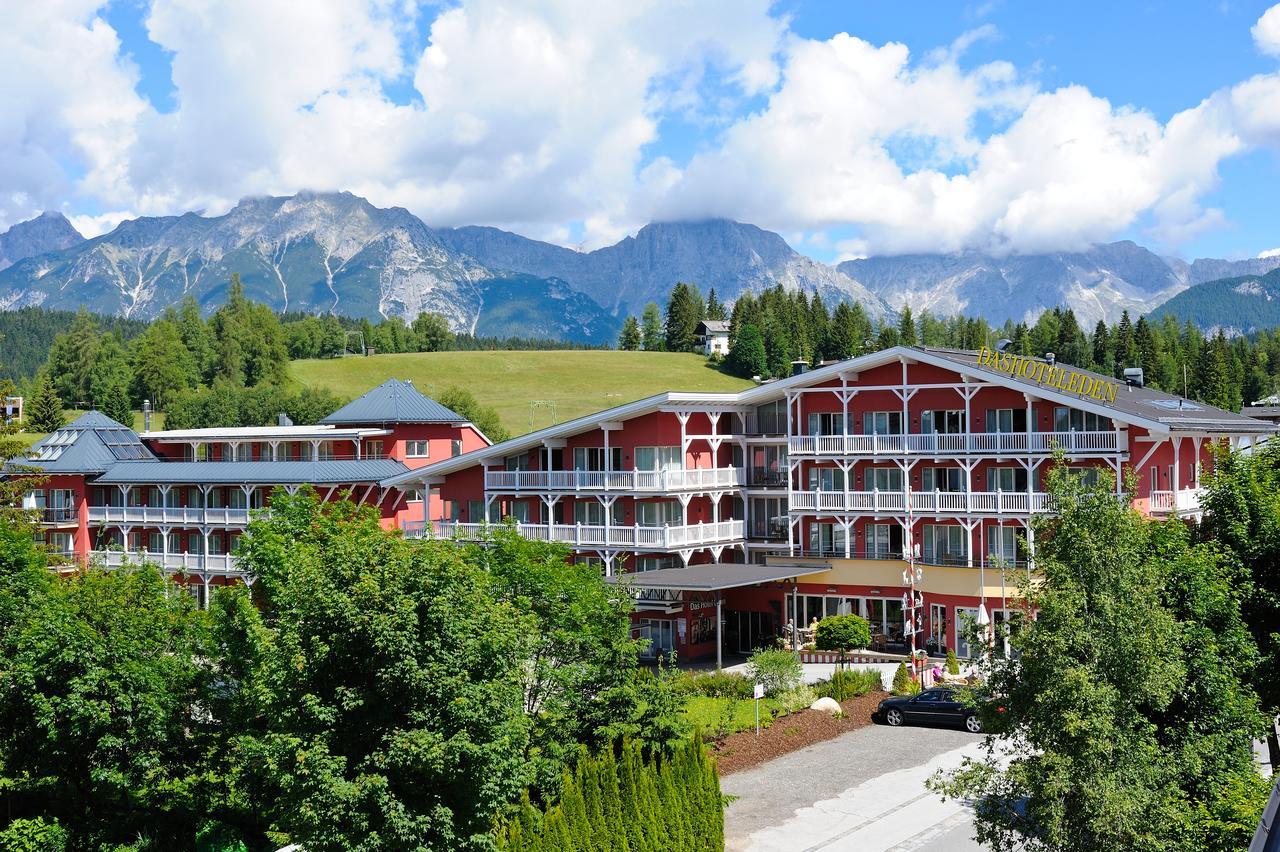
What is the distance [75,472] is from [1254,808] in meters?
66.8

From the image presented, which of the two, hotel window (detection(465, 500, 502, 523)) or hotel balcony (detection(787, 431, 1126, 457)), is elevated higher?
hotel balcony (detection(787, 431, 1126, 457))

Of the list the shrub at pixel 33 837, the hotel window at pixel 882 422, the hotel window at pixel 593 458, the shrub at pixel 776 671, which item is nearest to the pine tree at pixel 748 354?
the hotel window at pixel 593 458

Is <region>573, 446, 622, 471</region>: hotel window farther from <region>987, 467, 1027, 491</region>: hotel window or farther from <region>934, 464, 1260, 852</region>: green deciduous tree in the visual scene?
<region>934, 464, 1260, 852</region>: green deciduous tree

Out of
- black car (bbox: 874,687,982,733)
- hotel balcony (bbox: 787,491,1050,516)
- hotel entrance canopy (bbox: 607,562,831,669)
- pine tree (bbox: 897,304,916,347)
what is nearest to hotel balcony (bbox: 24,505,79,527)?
hotel entrance canopy (bbox: 607,562,831,669)

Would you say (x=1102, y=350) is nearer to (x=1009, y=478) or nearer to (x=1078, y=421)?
(x=1009, y=478)

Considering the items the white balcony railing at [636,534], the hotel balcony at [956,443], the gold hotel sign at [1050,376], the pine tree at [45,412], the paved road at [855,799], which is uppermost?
the pine tree at [45,412]

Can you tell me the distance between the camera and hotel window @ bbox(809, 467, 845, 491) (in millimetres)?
51906

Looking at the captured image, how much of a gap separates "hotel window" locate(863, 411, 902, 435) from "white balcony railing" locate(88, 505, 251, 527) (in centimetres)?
3342

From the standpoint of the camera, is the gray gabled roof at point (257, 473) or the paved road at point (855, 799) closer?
the paved road at point (855, 799)

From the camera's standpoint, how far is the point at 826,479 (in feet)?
171

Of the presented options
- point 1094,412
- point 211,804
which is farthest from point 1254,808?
point 1094,412

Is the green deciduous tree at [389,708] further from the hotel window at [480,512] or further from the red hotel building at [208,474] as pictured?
the red hotel building at [208,474]

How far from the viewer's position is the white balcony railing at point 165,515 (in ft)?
215

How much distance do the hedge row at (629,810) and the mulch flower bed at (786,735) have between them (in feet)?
22.8
